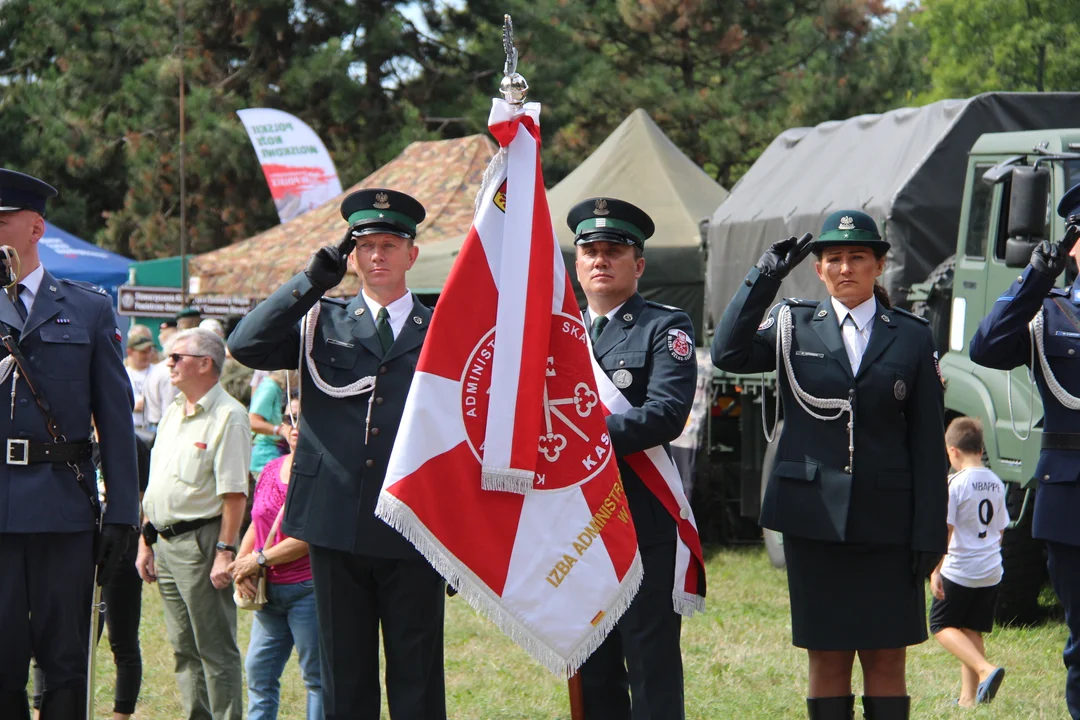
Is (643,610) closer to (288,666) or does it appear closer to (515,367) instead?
(515,367)

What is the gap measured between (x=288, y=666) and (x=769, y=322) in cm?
368

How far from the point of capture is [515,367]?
4145 millimetres

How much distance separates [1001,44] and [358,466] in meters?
21.8

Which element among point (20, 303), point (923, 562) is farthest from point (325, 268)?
point (923, 562)

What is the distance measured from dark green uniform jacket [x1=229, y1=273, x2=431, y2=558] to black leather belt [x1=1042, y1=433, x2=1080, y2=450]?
6.89 ft

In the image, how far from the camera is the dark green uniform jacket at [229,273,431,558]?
4344 millimetres

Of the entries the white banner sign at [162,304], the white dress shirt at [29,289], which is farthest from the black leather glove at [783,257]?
the white banner sign at [162,304]

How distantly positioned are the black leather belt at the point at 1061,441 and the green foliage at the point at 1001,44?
1871 centimetres

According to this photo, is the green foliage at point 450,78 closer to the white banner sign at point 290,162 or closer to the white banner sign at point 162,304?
the white banner sign at point 290,162

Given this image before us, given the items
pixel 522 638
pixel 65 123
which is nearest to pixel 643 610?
pixel 522 638


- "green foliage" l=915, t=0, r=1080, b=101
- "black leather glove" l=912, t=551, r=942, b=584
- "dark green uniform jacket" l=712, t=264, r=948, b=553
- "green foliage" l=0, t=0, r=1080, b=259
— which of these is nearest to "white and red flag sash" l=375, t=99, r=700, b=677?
"dark green uniform jacket" l=712, t=264, r=948, b=553

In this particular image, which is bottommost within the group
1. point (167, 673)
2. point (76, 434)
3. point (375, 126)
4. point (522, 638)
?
point (167, 673)

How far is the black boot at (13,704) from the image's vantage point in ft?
14.7

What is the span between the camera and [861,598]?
15.2 feet
